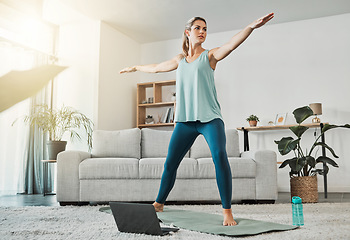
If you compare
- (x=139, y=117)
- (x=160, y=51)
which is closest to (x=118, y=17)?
(x=160, y=51)

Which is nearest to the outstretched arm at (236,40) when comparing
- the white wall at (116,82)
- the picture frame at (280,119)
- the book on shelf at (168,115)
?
the picture frame at (280,119)

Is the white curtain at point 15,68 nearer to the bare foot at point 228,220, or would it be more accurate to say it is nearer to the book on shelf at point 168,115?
the book on shelf at point 168,115

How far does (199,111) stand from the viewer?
2.06 metres

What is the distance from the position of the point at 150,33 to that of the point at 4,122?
269 cm

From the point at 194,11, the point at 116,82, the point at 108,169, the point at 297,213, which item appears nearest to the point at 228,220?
the point at 297,213

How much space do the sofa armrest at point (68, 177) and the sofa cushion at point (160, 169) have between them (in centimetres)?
64

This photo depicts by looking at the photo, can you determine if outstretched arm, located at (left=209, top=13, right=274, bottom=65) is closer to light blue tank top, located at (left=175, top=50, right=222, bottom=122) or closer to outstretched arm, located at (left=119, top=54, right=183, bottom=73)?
light blue tank top, located at (left=175, top=50, right=222, bottom=122)

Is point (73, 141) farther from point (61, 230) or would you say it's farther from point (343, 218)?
point (343, 218)

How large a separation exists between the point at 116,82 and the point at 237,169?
2940 mm

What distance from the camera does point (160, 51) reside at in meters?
6.05

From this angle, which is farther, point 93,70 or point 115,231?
point 93,70

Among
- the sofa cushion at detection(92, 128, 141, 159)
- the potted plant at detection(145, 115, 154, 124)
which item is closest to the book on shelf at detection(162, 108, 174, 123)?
the potted plant at detection(145, 115, 154, 124)

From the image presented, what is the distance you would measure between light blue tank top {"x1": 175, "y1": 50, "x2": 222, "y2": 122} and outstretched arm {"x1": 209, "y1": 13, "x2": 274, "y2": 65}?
0.19 feet

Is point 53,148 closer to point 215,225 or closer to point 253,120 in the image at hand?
point 253,120
